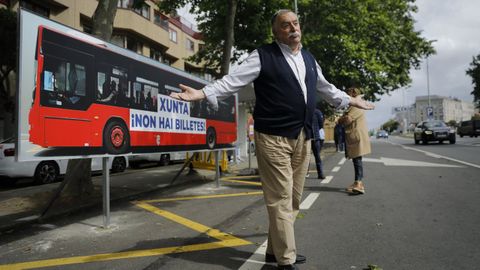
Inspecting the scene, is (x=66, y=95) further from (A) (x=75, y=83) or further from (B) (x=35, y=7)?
(B) (x=35, y=7)

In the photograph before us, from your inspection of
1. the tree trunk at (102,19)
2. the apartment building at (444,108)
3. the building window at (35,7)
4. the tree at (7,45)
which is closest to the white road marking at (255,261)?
the tree trunk at (102,19)

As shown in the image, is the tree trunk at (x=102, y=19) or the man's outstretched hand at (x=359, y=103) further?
the tree trunk at (x=102, y=19)

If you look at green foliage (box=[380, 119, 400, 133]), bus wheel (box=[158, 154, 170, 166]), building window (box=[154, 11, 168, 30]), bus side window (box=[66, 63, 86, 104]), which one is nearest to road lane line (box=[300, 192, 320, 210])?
bus side window (box=[66, 63, 86, 104])

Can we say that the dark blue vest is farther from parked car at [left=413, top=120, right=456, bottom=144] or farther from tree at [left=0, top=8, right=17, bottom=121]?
parked car at [left=413, top=120, right=456, bottom=144]

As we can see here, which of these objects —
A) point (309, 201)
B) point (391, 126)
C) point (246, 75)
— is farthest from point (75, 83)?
point (391, 126)

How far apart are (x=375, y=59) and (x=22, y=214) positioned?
1878 cm

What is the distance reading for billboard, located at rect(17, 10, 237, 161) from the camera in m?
4.08

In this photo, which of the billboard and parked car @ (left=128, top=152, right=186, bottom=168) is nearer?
the billboard

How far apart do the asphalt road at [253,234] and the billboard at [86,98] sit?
0.98 m

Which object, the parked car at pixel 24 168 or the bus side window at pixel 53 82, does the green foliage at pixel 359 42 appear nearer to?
the parked car at pixel 24 168

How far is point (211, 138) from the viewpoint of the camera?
8234 millimetres

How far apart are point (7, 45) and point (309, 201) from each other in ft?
53.5

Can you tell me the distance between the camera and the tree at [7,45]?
1690 centimetres

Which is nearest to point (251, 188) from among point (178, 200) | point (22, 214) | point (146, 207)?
point (178, 200)
